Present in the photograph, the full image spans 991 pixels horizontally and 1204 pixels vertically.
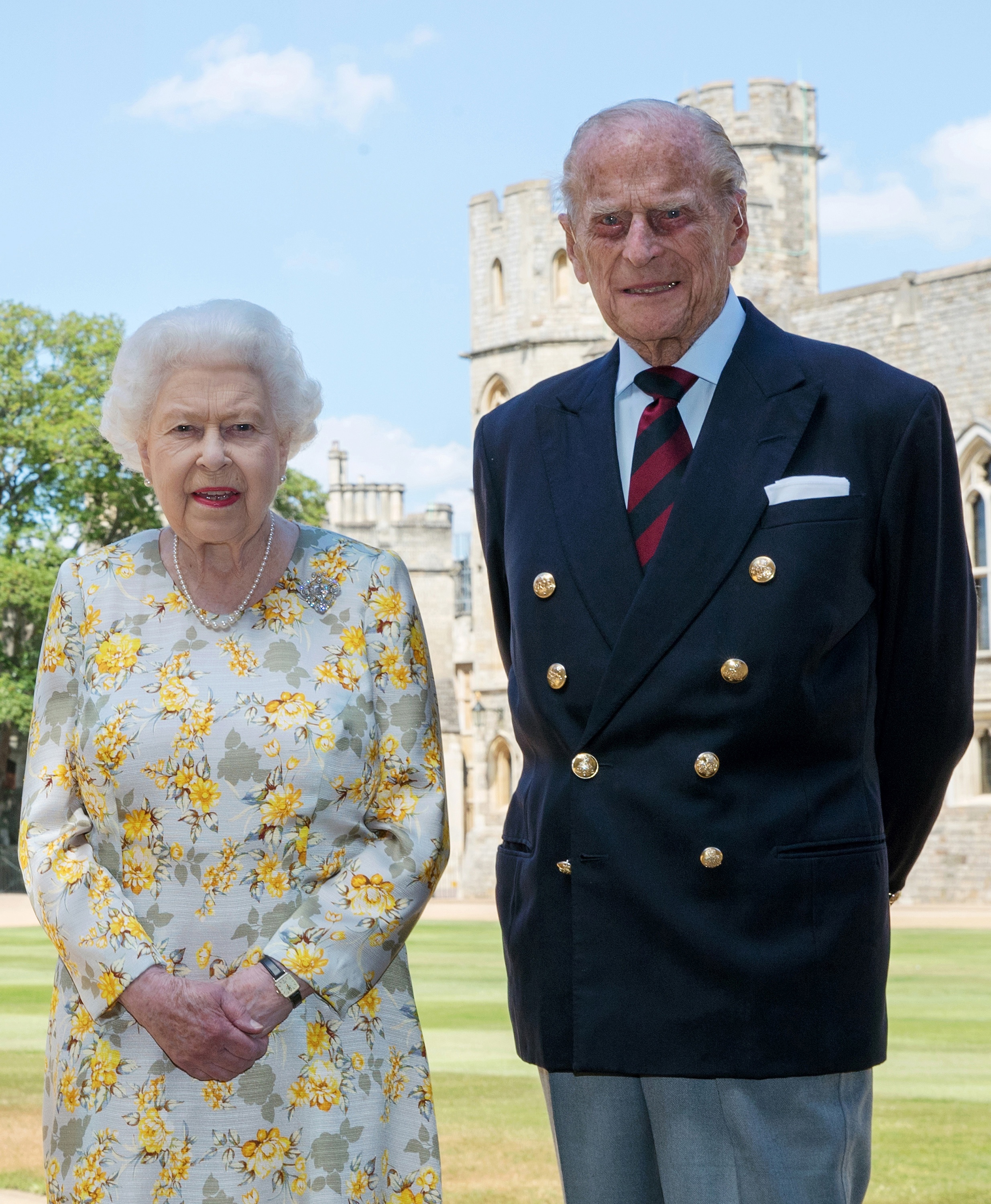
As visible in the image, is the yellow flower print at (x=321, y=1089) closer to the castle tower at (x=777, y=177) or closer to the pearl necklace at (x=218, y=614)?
the pearl necklace at (x=218, y=614)

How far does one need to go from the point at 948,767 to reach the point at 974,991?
31.9 feet

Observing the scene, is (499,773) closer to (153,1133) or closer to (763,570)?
(153,1133)

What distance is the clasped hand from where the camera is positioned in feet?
9.60

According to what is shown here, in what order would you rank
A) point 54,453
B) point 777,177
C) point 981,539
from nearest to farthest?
point 981,539 < point 777,177 < point 54,453

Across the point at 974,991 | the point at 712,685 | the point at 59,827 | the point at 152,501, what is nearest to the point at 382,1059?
the point at 59,827

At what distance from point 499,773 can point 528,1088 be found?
85.3ft

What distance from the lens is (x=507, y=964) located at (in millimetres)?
3008

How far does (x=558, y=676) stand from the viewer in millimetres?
2766

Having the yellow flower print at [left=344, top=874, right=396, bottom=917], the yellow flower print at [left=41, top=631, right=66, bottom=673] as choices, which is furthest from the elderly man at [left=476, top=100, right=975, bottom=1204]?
the yellow flower print at [left=41, top=631, right=66, bottom=673]

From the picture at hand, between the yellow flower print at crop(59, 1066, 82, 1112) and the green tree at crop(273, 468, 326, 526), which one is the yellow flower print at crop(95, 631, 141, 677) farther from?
the green tree at crop(273, 468, 326, 526)

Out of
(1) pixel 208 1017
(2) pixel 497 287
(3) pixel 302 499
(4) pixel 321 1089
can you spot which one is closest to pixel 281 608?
(1) pixel 208 1017

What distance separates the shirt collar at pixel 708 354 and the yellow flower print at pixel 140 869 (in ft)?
3.94

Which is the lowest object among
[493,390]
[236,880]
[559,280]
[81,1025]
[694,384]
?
[81,1025]

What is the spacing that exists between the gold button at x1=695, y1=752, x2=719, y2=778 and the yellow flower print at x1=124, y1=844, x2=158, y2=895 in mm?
1058
